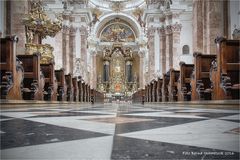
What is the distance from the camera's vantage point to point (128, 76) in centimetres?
3541

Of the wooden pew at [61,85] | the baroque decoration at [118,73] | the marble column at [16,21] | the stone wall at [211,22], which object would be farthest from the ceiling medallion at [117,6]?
the wooden pew at [61,85]

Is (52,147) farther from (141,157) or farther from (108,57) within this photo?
(108,57)

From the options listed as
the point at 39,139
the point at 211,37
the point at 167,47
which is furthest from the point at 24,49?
the point at 167,47

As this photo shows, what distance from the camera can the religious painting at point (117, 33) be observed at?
34.4 metres

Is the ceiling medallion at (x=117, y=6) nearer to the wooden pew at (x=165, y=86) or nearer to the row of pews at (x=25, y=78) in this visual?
the row of pews at (x=25, y=78)

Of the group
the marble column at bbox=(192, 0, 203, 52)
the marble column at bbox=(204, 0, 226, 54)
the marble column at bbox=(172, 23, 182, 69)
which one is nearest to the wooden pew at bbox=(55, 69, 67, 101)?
the marble column at bbox=(204, 0, 226, 54)

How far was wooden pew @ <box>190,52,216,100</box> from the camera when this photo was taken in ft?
19.1

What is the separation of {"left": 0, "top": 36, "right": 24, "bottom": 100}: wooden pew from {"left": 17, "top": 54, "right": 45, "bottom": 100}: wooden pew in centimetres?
81

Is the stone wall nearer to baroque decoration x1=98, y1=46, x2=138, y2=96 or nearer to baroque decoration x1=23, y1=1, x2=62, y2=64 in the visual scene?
baroque decoration x1=23, y1=1, x2=62, y2=64

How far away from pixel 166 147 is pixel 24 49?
368 inches

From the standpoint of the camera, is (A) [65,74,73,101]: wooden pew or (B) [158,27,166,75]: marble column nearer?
(A) [65,74,73,101]: wooden pew

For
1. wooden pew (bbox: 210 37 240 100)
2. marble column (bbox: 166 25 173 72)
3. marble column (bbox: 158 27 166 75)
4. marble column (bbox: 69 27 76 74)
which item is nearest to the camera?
wooden pew (bbox: 210 37 240 100)

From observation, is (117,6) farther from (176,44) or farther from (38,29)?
(38,29)

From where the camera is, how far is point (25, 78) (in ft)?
20.9
